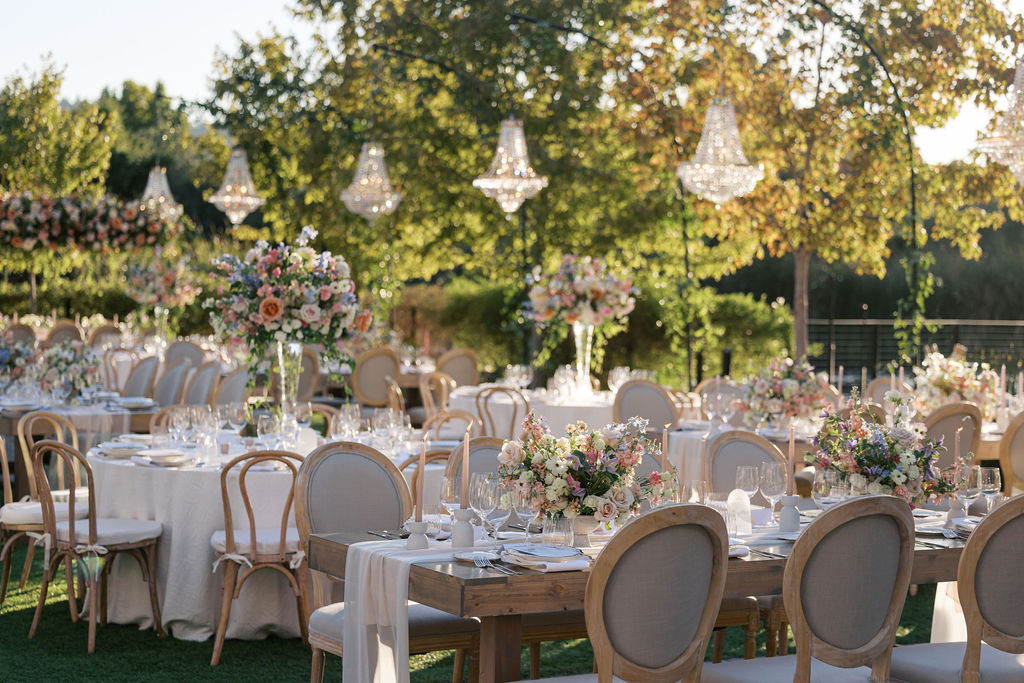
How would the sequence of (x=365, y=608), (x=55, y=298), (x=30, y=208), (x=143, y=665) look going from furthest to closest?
(x=55, y=298) < (x=30, y=208) < (x=143, y=665) < (x=365, y=608)

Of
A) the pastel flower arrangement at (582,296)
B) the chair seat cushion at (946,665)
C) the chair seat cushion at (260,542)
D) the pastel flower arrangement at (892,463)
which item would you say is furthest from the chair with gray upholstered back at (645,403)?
the chair seat cushion at (946,665)

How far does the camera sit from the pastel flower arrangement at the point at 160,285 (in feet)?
43.8

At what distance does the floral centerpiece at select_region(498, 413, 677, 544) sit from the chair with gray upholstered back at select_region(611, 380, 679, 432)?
4.63m

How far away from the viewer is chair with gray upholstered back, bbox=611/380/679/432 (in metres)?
8.77

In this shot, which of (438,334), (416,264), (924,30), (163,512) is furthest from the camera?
(438,334)

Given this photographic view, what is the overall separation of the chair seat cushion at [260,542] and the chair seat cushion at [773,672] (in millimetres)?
2362

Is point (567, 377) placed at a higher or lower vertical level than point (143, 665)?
higher

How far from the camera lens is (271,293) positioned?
20.8 ft

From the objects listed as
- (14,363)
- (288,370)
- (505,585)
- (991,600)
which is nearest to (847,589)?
(991,600)

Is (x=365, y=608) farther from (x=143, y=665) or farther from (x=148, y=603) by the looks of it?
(x=148, y=603)

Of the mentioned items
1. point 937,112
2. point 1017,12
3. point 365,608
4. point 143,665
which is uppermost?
point 1017,12

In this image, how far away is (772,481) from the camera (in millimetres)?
4504

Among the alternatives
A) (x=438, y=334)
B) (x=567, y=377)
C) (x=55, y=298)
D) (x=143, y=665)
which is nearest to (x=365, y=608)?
(x=143, y=665)

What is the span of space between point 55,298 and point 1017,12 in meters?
14.2
